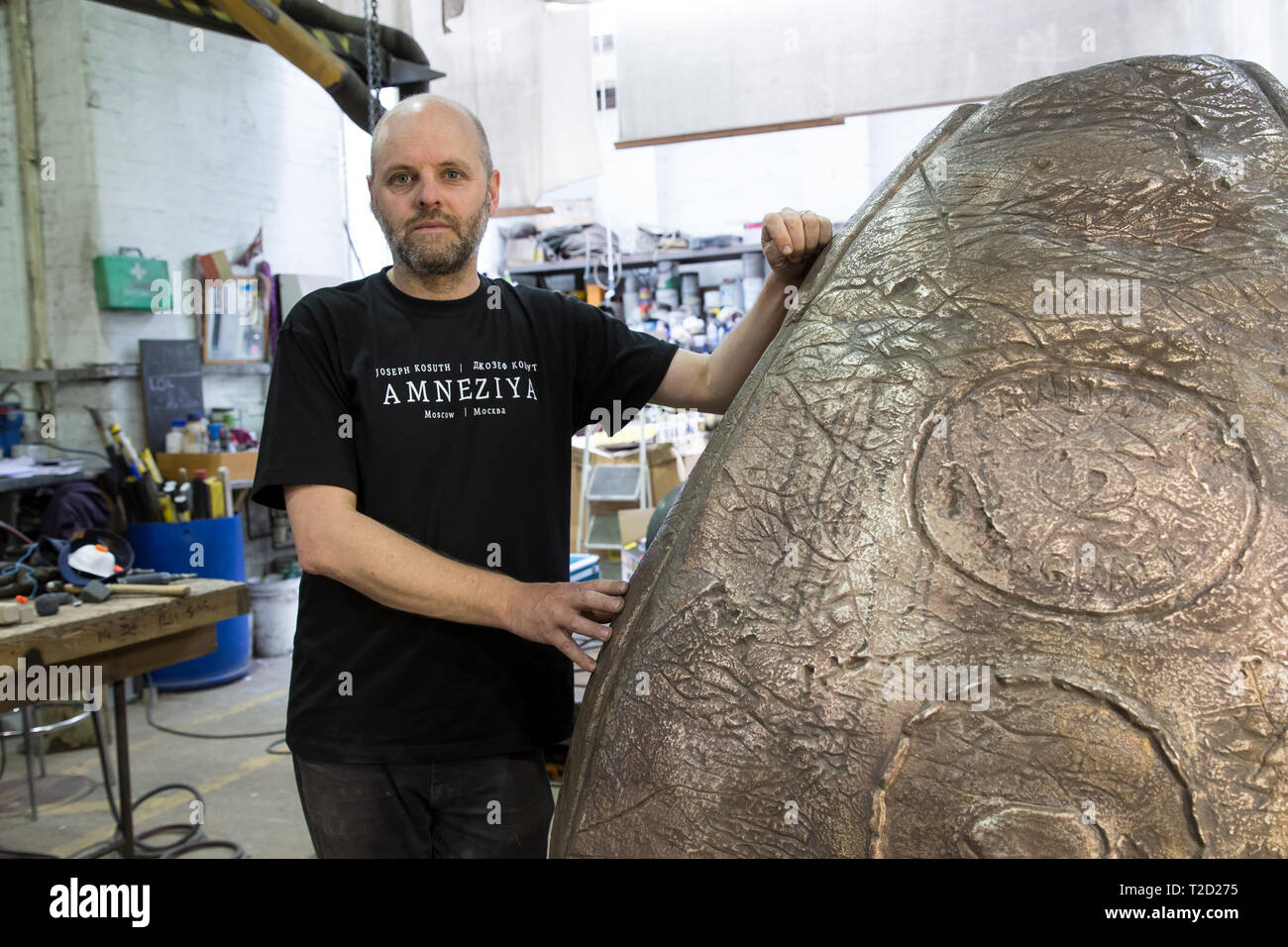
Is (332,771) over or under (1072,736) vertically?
under

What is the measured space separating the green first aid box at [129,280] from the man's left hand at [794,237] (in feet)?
15.7

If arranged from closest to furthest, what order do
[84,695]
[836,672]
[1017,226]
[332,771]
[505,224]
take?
[836,672] < [1017,226] < [332,771] < [84,695] < [505,224]

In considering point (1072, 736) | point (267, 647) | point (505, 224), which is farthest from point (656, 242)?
point (1072, 736)

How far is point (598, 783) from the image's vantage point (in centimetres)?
115

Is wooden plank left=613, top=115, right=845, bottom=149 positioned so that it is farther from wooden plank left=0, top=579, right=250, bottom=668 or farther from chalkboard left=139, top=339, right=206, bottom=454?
wooden plank left=0, top=579, right=250, bottom=668

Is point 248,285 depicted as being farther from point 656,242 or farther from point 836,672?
point 836,672

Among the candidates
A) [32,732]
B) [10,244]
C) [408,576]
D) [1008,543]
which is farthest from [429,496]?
[10,244]

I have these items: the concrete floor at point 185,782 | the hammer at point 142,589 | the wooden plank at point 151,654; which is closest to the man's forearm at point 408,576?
the wooden plank at point 151,654

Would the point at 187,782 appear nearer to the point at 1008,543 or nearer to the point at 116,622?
the point at 116,622

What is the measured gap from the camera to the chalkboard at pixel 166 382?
546 cm

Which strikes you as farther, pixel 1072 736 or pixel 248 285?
pixel 248 285
